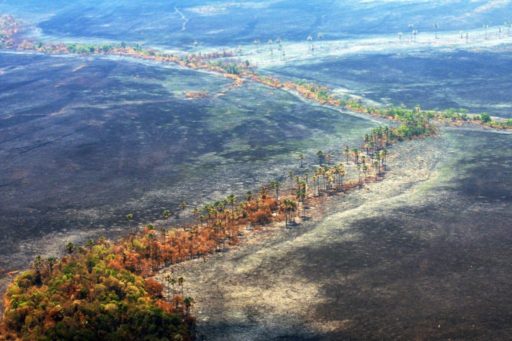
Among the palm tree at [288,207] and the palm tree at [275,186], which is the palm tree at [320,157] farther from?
the palm tree at [288,207]

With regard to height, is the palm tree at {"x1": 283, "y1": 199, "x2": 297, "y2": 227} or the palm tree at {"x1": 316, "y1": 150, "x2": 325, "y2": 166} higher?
the palm tree at {"x1": 316, "y1": 150, "x2": 325, "y2": 166}

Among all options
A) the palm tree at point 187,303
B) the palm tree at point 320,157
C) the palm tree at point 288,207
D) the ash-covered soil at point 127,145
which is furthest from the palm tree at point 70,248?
the palm tree at point 320,157

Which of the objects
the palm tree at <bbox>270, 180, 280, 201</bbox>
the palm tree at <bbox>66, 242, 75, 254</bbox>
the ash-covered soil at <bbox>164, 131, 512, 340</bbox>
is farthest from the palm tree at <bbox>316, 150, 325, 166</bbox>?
the palm tree at <bbox>66, 242, 75, 254</bbox>

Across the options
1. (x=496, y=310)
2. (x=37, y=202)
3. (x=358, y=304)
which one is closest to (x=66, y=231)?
(x=37, y=202)

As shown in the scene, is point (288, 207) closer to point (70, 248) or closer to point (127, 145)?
point (70, 248)

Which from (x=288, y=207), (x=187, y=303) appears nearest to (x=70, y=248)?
(x=187, y=303)

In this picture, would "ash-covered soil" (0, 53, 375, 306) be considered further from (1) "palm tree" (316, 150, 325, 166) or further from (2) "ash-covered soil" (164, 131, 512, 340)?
(2) "ash-covered soil" (164, 131, 512, 340)

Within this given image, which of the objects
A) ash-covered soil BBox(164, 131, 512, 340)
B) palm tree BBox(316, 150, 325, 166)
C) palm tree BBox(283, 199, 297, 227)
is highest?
palm tree BBox(316, 150, 325, 166)

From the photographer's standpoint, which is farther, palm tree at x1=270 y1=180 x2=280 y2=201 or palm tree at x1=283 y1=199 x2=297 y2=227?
palm tree at x1=270 y1=180 x2=280 y2=201

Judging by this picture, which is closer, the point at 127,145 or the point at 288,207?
the point at 288,207
